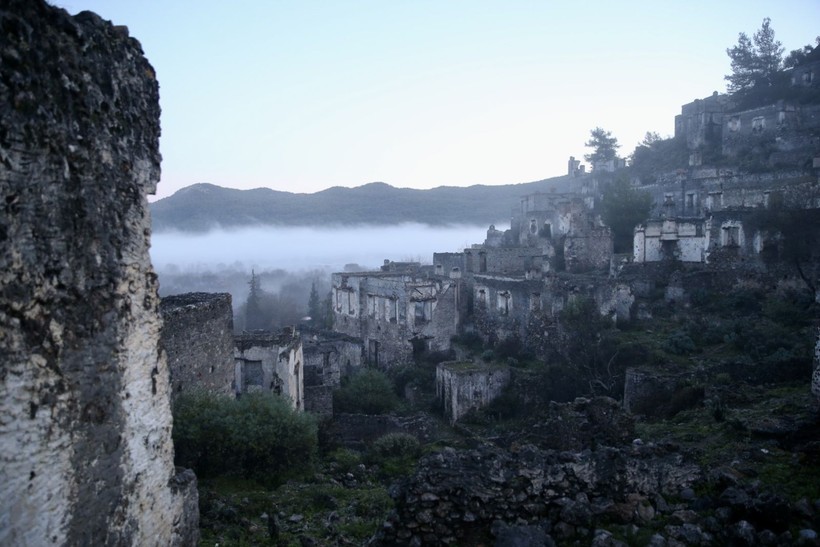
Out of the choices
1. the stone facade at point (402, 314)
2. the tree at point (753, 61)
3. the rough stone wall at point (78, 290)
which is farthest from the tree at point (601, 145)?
the rough stone wall at point (78, 290)

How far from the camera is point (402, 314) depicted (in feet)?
92.4

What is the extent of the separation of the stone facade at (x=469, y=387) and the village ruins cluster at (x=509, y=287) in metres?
0.04

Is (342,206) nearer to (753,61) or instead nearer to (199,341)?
(753,61)

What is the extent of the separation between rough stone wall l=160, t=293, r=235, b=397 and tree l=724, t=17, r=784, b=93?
50.1 m

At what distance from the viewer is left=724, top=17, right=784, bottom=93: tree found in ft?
170

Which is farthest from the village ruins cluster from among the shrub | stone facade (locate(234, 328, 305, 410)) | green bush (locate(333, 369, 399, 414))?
the shrub

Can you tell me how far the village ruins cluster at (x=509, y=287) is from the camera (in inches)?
670

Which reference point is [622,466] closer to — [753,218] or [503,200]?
[753,218]

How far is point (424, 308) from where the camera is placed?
92.4ft

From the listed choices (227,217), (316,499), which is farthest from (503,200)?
(316,499)

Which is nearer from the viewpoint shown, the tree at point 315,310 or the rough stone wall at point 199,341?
the rough stone wall at point 199,341

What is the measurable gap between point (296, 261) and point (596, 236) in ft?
237

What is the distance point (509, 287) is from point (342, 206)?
72.1 metres

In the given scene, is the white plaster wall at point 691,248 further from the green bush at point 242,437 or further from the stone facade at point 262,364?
the green bush at point 242,437
